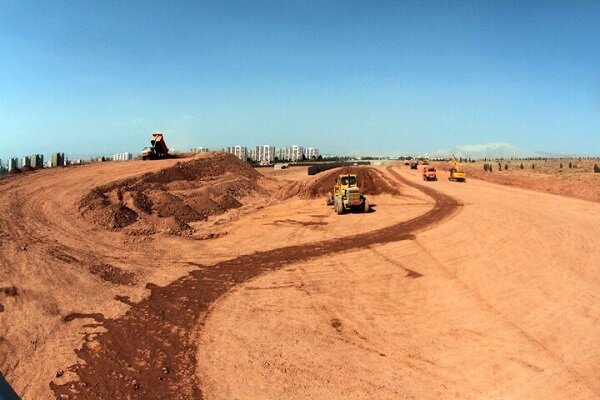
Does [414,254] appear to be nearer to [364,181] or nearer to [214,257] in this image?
[214,257]

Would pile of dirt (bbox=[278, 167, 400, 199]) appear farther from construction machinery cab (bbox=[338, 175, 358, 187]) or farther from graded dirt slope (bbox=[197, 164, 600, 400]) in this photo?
graded dirt slope (bbox=[197, 164, 600, 400])

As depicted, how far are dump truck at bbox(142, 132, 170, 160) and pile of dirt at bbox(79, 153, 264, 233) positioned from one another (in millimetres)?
5494

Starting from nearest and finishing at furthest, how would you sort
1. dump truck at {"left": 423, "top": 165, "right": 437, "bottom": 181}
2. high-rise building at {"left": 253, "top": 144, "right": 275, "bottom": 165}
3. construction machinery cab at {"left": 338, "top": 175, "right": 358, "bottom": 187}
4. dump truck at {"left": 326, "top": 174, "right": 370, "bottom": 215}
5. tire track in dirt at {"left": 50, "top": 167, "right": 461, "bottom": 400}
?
tire track in dirt at {"left": 50, "top": 167, "right": 461, "bottom": 400}, dump truck at {"left": 326, "top": 174, "right": 370, "bottom": 215}, construction machinery cab at {"left": 338, "top": 175, "right": 358, "bottom": 187}, dump truck at {"left": 423, "top": 165, "right": 437, "bottom": 181}, high-rise building at {"left": 253, "top": 144, "right": 275, "bottom": 165}

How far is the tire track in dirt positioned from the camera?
28.8ft

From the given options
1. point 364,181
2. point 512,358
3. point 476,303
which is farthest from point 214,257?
point 364,181

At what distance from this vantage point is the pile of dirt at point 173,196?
75.9 feet

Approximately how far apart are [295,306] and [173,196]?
18221mm

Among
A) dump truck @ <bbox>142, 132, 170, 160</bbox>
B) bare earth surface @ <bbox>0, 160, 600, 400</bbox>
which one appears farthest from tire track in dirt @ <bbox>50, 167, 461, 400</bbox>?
dump truck @ <bbox>142, 132, 170, 160</bbox>

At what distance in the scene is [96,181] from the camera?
29422 millimetres

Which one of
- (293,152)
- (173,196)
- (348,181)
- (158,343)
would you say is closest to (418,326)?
(158,343)

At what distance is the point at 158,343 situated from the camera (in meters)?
10.7

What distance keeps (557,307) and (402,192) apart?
1042 inches

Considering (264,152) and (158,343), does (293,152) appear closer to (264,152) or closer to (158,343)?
(264,152)

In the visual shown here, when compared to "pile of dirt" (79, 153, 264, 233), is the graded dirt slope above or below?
below
